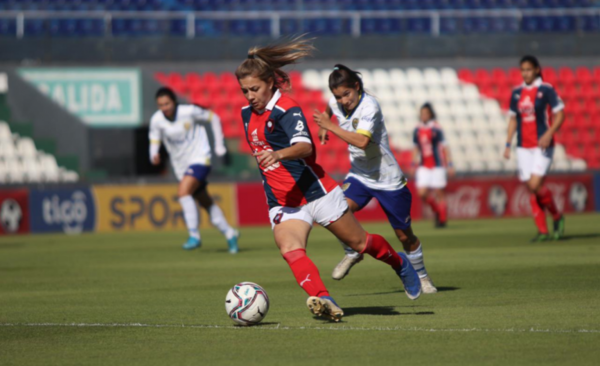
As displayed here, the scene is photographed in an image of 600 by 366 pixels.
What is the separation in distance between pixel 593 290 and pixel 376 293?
71.5 inches

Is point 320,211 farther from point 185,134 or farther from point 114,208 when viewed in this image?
point 114,208

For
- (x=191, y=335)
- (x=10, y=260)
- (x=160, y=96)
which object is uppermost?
(x=160, y=96)

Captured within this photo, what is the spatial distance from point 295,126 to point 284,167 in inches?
13.6

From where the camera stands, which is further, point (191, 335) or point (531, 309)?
point (531, 309)

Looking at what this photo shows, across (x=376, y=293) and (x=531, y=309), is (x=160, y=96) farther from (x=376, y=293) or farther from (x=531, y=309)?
(x=531, y=309)

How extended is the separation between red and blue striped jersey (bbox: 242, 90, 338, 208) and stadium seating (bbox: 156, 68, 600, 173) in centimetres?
1726

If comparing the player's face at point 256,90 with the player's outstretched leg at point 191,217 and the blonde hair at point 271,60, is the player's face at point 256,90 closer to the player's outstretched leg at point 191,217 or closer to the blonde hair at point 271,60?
the blonde hair at point 271,60

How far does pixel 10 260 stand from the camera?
13094mm

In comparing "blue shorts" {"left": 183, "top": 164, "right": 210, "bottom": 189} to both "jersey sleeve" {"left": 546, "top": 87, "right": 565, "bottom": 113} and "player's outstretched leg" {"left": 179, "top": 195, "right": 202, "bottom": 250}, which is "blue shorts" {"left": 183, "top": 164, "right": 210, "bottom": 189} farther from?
"jersey sleeve" {"left": 546, "top": 87, "right": 565, "bottom": 113}

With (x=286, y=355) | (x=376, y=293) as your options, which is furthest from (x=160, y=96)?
(x=286, y=355)

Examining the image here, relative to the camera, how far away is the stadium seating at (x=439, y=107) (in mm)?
24562

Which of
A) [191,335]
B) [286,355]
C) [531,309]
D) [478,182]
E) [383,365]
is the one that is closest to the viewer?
[383,365]

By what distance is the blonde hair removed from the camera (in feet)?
21.4

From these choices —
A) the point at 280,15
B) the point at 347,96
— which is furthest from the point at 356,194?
the point at 280,15
